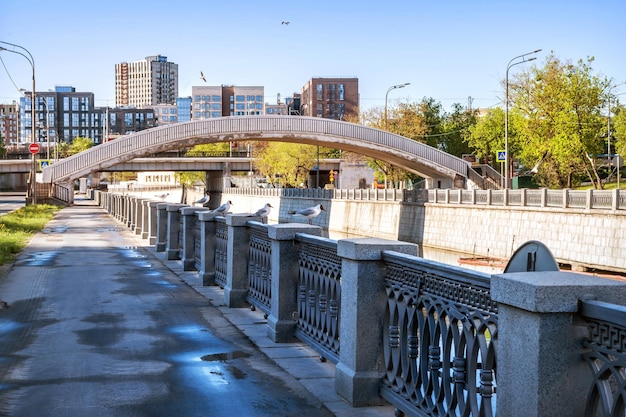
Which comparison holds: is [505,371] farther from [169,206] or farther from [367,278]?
[169,206]

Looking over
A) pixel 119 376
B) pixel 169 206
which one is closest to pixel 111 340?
pixel 119 376

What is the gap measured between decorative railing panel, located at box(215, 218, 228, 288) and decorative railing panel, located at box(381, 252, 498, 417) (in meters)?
7.82

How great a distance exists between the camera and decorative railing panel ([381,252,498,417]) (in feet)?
15.8

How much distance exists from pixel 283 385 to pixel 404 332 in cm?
165

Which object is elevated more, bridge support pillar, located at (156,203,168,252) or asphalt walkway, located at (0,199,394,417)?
bridge support pillar, located at (156,203,168,252)

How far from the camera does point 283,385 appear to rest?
24.3ft

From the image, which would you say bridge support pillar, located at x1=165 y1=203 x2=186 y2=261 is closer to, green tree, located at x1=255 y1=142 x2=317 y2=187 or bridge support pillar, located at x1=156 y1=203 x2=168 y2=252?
bridge support pillar, located at x1=156 y1=203 x2=168 y2=252

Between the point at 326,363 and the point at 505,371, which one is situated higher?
the point at 505,371

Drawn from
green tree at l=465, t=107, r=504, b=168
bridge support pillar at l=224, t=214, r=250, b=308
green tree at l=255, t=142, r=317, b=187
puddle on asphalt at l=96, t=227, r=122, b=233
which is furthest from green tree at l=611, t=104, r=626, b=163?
bridge support pillar at l=224, t=214, r=250, b=308

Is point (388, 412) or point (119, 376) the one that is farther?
point (119, 376)

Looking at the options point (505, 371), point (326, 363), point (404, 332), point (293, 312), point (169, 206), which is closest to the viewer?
point (505, 371)

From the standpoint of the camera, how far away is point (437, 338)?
18.3 feet

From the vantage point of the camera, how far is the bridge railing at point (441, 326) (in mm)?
3947

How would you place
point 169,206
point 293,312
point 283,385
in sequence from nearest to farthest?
1. point 283,385
2. point 293,312
3. point 169,206
